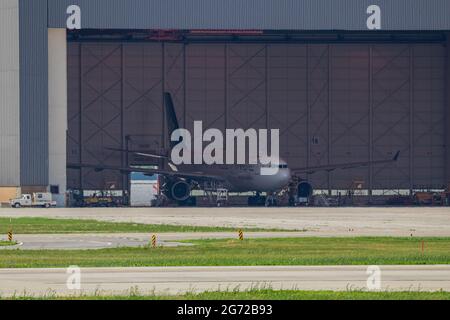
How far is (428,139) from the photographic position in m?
114

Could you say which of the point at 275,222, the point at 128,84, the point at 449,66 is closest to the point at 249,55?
the point at 128,84

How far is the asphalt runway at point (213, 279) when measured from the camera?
93.3 feet

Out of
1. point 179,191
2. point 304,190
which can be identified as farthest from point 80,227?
point 304,190

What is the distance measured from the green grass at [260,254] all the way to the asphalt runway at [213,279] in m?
2.19

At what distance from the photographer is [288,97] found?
113 m

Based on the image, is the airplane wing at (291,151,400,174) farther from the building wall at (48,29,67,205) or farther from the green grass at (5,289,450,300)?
the green grass at (5,289,450,300)

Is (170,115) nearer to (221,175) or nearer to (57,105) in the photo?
(221,175)

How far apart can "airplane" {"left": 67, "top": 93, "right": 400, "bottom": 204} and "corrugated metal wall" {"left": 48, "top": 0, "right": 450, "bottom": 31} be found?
12.6 meters

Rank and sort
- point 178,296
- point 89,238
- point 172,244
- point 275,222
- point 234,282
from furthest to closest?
point 275,222
point 89,238
point 172,244
point 234,282
point 178,296

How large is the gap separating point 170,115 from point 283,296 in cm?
7969

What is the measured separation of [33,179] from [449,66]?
138 ft

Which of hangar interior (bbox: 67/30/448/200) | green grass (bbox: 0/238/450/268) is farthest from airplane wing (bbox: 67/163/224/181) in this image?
green grass (bbox: 0/238/450/268)

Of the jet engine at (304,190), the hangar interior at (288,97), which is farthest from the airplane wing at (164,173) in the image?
the jet engine at (304,190)

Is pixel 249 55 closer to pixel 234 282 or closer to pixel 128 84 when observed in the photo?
pixel 128 84
